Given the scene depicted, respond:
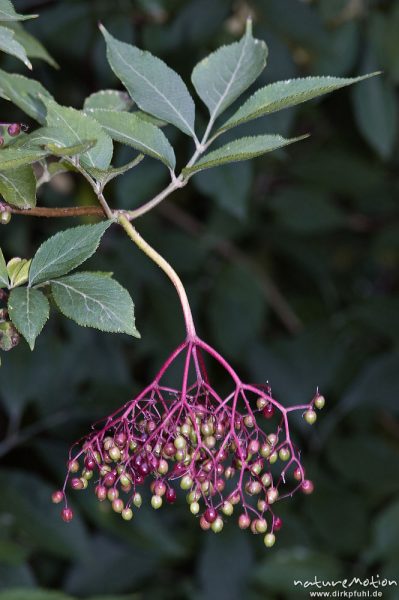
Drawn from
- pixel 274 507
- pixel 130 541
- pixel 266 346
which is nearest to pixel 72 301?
pixel 130 541

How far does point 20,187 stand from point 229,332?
139cm

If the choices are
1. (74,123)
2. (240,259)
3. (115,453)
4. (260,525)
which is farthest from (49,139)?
(240,259)

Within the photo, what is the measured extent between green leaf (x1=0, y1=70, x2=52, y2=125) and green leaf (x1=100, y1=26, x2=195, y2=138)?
8cm

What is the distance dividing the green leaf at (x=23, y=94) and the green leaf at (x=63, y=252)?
142 mm

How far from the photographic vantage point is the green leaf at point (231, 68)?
2.50 ft

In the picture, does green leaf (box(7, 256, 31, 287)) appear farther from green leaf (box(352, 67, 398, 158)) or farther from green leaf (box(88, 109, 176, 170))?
green leaf (box(352, 67, 398, 158))

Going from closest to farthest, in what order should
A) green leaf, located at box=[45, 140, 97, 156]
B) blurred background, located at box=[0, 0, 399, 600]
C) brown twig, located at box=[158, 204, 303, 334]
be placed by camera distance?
green leaf, located at box=[45, 140, 97, 156], blurred background, located at box=[0, 0, 399, 600], brown twig, located at box=[158, 204, 303, 334]

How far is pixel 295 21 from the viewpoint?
1649 mm

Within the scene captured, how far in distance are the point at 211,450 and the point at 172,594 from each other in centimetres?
119

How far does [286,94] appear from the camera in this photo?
654 mm

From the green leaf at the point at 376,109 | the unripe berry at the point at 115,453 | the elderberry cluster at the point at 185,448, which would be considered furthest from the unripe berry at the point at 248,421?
the green leaf at the point at 376,109

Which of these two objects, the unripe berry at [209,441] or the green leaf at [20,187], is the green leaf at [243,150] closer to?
the green leaf at [20,187]

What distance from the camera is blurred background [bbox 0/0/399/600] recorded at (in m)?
1.63

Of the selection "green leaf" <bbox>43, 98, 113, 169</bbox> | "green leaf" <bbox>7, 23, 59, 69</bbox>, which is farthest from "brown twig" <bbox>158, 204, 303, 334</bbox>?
"green leaf" <bbox>43, 98, 113, 169</bbox>
